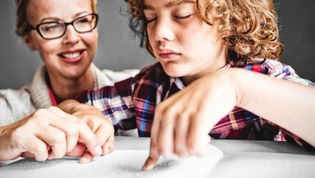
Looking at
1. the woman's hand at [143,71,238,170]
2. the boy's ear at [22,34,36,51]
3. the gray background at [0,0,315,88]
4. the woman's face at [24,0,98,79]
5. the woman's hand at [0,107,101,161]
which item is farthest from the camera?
the gray background at [0,0,315,88]

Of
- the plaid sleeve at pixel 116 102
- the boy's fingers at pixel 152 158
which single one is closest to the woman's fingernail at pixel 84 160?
the boy's fingers at pixel 152 158

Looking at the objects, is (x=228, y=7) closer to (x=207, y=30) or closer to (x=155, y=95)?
(x=207, y=30)

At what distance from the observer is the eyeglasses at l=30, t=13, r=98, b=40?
1.23 meters

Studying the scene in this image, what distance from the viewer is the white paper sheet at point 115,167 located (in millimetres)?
606

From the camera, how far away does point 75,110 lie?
91cm

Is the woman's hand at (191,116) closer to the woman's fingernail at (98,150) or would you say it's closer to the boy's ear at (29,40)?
the woman's fingernail at (98,150)

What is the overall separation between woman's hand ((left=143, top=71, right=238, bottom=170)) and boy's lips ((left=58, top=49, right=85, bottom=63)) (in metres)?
0.75

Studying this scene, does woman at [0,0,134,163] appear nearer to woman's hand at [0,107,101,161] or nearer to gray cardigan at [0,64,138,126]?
gray cardigan at [0,64,138,126]

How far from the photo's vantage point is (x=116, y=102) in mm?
1085

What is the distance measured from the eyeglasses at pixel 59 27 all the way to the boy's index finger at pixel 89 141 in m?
0.61

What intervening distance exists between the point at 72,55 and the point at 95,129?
0.56m

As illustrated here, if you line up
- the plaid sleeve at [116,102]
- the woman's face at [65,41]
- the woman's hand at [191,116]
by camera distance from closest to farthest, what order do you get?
the woman's hand at [191,116] → the plaid sleeve at [116,102] → the woman's face at [65,41]

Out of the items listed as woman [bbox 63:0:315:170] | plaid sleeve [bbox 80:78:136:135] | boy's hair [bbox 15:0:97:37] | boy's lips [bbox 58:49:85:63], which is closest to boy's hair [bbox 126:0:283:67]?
woman [bbox 63:0:315:170]

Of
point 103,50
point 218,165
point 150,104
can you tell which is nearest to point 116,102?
point 150,104
